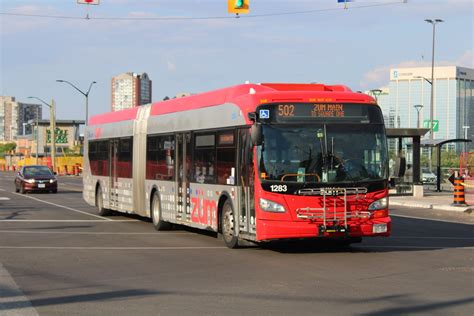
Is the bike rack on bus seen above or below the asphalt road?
above

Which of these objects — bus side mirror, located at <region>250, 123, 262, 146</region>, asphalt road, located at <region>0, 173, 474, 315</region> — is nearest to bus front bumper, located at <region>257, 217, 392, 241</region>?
asphalt road, located at <region>0, 173, 474, 315</region>

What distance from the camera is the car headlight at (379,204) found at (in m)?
14.3

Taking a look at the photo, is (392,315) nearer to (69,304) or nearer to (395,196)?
(69,304)

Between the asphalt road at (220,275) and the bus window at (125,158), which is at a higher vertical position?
the bus window at (125,158)

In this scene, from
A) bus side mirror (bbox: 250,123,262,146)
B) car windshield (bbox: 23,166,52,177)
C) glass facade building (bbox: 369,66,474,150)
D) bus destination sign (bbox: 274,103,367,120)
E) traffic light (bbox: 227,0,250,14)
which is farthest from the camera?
glass facade building (bbox: 369,66,474,150)

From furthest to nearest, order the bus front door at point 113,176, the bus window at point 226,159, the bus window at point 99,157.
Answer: the bus window at point 99,157 → the bus front door at point 113,176 → the bus window at point 226,159

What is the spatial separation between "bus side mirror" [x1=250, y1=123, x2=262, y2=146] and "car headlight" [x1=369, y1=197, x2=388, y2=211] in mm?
2359

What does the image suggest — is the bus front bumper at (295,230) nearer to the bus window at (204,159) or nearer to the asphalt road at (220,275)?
the asphalt road at (220,275)

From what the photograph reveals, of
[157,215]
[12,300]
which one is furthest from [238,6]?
[12,300]

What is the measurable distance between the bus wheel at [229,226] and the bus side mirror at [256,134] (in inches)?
75.7

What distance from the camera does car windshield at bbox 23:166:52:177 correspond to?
43.6 meters

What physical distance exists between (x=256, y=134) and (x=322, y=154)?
1266 mm

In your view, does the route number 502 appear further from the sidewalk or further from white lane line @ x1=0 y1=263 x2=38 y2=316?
the sidewalk

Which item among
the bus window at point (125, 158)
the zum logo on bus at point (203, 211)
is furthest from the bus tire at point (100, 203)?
the zum logo on bus at point (203, 211)
